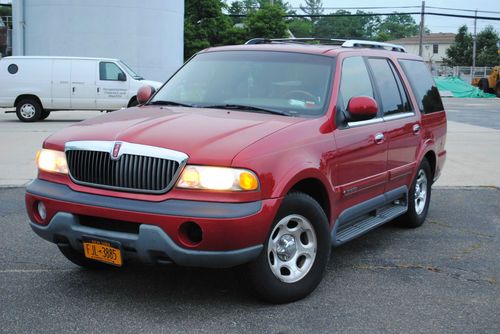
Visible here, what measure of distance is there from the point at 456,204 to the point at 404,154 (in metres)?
2.38

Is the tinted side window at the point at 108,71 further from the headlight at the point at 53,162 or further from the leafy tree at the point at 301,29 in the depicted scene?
the leafy tree at the point at 301,29

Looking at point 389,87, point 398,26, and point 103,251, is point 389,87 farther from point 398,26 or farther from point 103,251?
point 398,26

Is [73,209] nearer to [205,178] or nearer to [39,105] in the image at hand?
[205,178]

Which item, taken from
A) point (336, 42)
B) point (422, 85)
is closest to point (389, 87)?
point (336, 42)

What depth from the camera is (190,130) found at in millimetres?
4160

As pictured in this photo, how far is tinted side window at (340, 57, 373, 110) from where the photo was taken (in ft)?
16.7

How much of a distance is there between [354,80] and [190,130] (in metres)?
1.77

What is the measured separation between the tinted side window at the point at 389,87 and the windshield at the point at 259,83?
81cm

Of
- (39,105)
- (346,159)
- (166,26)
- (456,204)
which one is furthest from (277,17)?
(346,159)

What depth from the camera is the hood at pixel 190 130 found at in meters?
3.89

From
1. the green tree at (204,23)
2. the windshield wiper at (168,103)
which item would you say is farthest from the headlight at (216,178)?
the green tree at (204,23)

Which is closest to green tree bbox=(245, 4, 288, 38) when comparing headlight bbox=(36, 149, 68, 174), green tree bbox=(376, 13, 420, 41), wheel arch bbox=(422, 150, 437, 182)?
wheel arch bbox=(422, 150, 437, 182)

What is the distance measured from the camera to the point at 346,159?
15.8 feet

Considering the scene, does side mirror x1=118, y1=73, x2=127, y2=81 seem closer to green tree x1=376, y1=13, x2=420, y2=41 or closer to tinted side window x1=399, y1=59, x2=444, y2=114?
tinted side window x1=399, y1=59, x2=444, y2=114
